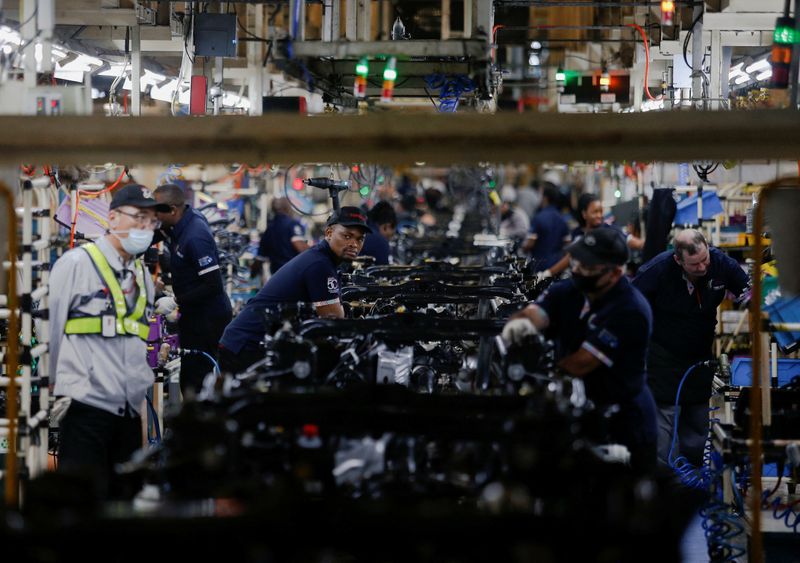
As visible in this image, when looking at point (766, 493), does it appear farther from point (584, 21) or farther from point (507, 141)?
point (584, 21)

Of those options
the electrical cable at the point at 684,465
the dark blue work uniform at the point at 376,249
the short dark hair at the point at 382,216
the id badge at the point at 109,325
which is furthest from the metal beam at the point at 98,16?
the electrical cable at the point at 684,465

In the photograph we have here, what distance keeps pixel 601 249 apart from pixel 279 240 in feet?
31.3

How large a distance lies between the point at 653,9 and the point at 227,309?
19.3 ft

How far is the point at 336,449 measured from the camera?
4.12 meters

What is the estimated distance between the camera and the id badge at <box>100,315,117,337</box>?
5.87 m

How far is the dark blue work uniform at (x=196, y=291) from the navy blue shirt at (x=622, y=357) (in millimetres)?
3693

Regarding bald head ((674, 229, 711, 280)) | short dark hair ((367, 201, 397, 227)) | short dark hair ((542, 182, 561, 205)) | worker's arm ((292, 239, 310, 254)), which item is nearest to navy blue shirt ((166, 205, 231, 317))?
bald head ((674, 229, 711, 280))

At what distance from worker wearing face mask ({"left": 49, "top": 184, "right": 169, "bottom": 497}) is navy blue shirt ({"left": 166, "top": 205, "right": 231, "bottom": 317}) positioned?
2.33 meters

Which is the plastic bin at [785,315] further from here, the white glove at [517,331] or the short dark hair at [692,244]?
the white glove at [517,331]

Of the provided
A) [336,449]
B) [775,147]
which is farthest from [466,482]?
[775,147]

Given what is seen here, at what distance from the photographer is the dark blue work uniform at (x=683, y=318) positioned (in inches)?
318

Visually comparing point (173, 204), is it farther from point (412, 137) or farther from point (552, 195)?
point (552, 195)

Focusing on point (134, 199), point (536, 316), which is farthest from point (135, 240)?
point (536, 316)

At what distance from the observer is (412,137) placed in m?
4.32
